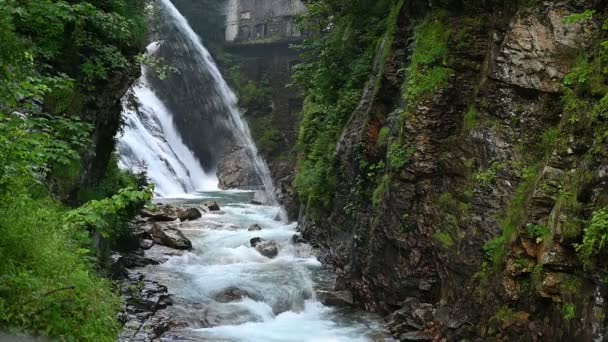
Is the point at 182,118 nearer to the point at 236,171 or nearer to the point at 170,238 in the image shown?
the point at 236,171

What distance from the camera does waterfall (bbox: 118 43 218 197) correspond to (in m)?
23.9

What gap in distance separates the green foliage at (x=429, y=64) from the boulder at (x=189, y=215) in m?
10.8

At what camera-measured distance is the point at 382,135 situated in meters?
Result: 11.0

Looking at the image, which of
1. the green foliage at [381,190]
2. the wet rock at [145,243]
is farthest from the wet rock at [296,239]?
the green foliage at [381,190]

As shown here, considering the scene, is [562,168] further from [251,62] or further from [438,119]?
[251,62]

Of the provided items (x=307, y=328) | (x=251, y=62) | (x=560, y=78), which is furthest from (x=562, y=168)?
(x=251, y=62)

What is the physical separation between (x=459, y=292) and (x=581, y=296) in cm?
249

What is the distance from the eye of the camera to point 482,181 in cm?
825

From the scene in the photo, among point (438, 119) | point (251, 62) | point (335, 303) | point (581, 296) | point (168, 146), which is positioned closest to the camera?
point (581, 296)

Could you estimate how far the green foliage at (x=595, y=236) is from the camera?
5473 millimetres

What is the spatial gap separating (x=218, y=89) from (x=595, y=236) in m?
29.8

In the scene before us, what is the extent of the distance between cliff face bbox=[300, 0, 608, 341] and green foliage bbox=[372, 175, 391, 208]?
1.6 inches

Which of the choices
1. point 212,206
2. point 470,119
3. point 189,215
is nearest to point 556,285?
point 470,119

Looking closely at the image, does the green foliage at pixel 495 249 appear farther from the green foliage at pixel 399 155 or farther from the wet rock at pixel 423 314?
the green foliage at pixel 399 155
